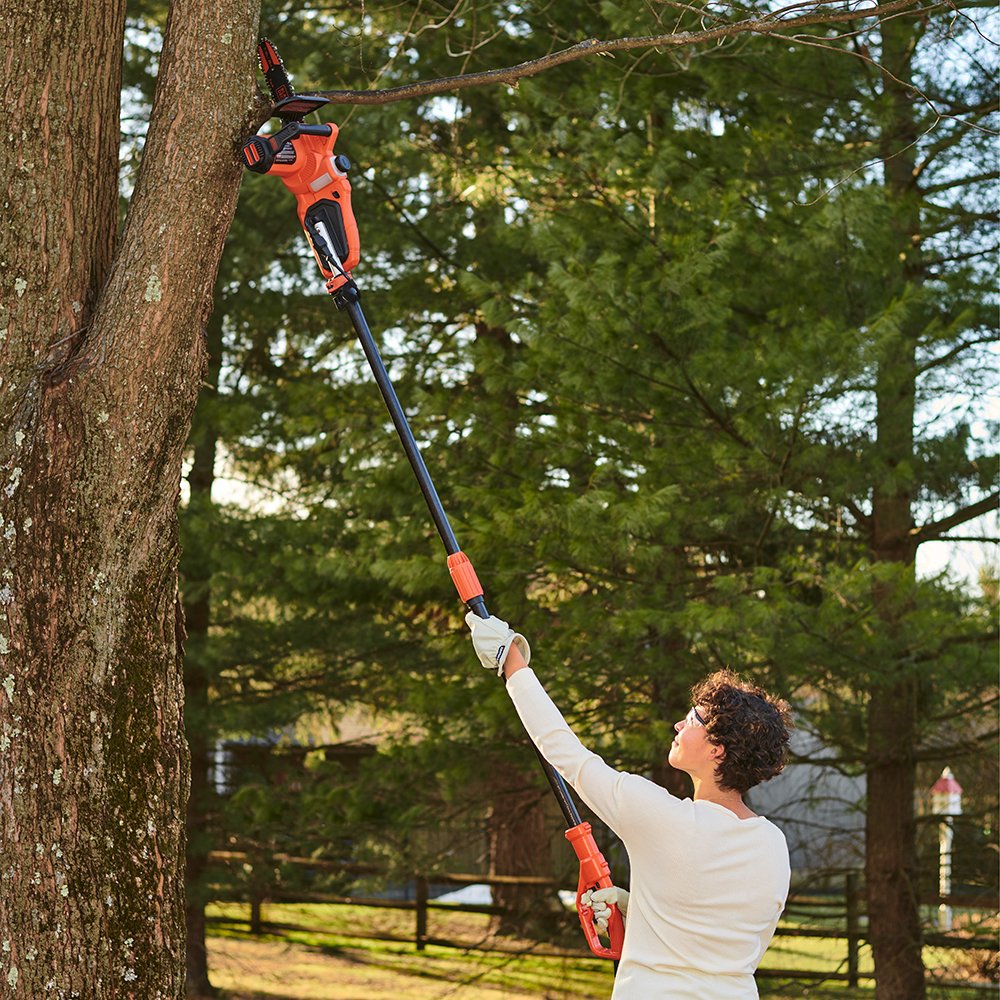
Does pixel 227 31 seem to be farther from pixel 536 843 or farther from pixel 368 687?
pixel 536 843

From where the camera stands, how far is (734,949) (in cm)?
243

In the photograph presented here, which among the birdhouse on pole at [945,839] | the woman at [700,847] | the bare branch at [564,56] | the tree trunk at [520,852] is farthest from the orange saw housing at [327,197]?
the birdhouse on pole at [945,839]

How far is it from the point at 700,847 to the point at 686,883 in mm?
73

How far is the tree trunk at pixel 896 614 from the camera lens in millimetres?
6422

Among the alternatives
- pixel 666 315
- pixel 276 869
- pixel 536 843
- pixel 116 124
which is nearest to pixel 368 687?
pixel 276 869

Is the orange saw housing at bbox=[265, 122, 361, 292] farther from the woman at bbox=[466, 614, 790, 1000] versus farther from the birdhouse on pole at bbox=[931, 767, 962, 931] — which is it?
the birdhouse on pole at bbox=[931, 767, 962, 931]

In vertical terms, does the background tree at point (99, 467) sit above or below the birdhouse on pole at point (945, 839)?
above

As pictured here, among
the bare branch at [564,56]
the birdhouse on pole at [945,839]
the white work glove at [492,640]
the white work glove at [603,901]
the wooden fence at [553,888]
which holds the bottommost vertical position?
the wooden fence at [553,888]

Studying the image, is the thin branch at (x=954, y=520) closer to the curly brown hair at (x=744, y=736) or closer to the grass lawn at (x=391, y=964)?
the grass lawn at (x=391, y=964)

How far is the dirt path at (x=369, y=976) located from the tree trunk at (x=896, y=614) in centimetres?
351

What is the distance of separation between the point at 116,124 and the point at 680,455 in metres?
3.57

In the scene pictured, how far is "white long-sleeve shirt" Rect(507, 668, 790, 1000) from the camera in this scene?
2.37 m

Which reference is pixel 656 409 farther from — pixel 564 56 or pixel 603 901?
pixel 603 901

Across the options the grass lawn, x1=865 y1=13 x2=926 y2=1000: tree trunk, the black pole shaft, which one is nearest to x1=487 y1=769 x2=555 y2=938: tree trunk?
the grass lawn
